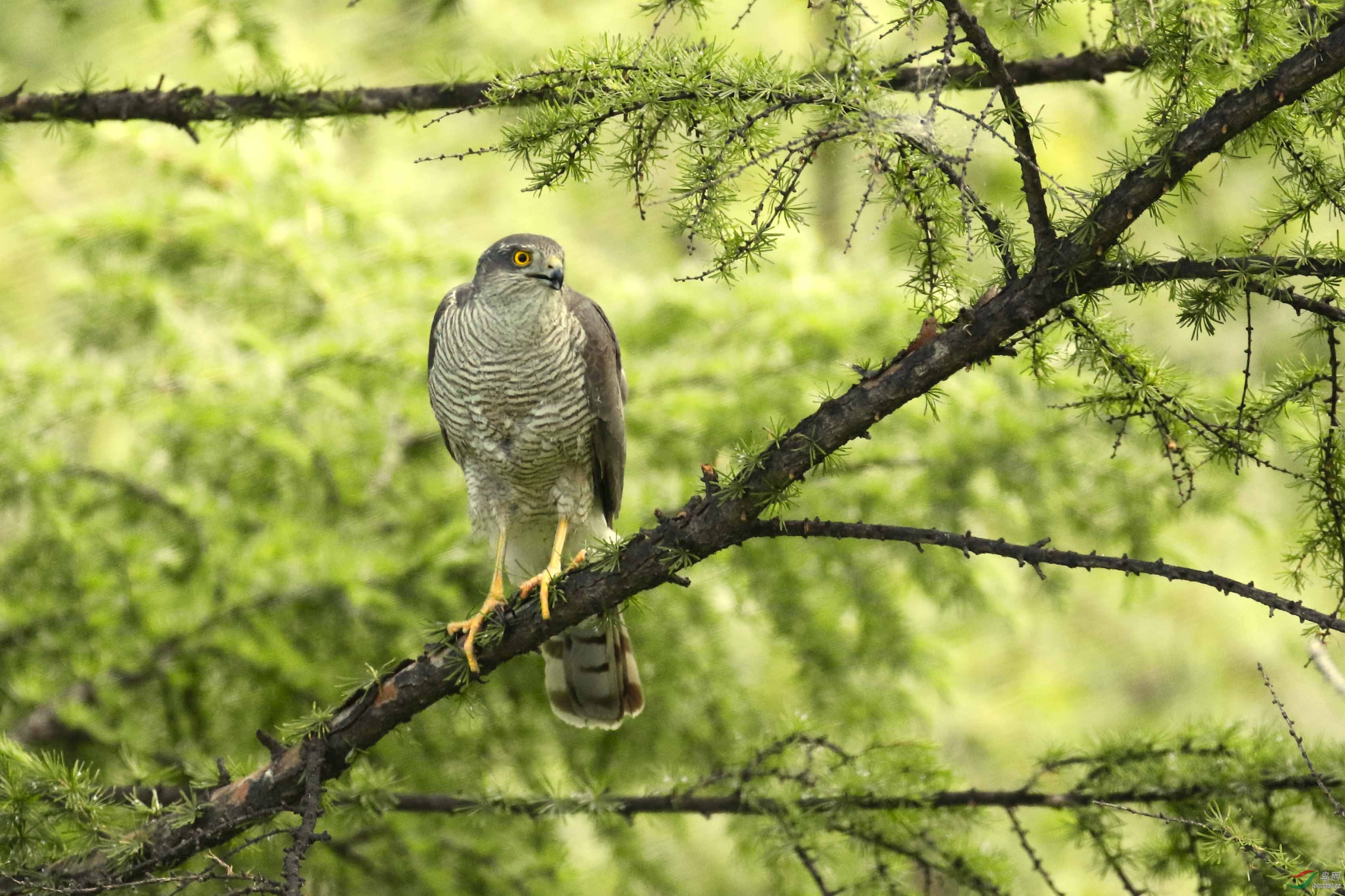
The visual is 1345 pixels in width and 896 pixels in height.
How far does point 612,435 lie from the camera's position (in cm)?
400

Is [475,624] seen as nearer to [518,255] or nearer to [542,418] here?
[542,418]

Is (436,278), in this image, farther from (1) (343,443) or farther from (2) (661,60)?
(2) (661,60)

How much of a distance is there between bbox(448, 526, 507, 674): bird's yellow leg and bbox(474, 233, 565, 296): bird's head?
96 centimetres

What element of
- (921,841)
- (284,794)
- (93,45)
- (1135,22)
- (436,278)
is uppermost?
(93,45)

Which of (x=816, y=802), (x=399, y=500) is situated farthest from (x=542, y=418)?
(x=399, y=500)

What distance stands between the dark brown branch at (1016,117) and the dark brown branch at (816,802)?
1.73 metres

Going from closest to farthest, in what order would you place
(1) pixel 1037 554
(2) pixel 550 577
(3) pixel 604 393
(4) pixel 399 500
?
1. (1) pixel 1037 554
2. (2) pixel 550 577
3. (3) pixel 604 393
4. (4) pixel 399 500

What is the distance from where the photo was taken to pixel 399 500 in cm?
542

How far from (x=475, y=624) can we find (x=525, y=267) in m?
1.21

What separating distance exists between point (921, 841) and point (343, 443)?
9.83ft

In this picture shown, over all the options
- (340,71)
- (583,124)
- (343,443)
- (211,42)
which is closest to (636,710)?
(343,443)

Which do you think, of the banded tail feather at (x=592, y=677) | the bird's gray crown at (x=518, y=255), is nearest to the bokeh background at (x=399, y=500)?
the banded tail feather at (x=592, y=677)

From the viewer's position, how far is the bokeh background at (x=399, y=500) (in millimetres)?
4391

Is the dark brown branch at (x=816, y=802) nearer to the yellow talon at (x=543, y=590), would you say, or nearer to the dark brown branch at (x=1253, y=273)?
the yellow talon at (x=543, y=590)
